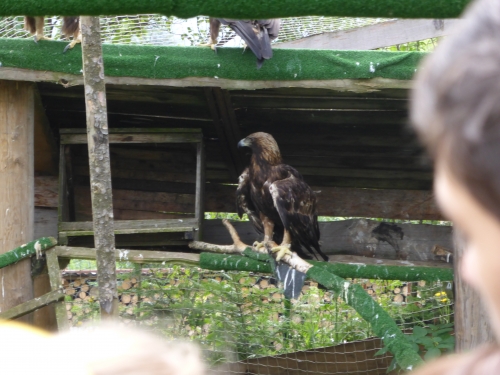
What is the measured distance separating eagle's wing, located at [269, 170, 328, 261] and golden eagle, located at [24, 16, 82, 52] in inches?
76.7

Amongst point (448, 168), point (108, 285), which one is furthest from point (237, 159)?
point (448, 168)

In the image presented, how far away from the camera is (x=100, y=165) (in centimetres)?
270

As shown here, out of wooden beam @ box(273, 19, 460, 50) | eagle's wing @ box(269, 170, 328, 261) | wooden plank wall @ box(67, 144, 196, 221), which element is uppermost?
wooden beam @ box(273, 19, 460, 50)

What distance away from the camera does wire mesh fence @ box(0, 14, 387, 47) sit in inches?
176

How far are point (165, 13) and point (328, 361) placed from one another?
3.71 meters

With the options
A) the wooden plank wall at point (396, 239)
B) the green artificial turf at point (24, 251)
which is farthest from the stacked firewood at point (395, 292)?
the green artificial turf at point (24, 251)

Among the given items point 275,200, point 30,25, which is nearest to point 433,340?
point 275,200

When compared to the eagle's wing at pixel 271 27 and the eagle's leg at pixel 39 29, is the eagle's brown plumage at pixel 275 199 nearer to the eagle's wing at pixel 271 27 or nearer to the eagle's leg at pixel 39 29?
the eagle's wing at pixel 271 27

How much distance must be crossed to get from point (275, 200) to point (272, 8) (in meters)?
3.39

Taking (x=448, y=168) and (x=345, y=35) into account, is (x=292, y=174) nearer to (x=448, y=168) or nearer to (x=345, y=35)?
(x=345, y=35)

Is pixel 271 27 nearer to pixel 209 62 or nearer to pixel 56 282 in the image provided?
pixel 209 62

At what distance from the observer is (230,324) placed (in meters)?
4.75

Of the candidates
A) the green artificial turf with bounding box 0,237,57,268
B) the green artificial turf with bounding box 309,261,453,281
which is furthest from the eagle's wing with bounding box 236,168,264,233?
the green artificial turf with bounding box 0,237,57,268

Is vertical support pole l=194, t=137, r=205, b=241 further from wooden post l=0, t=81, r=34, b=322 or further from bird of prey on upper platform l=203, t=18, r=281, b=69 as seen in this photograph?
wooden post l=0, t=81, r=34, b=322
